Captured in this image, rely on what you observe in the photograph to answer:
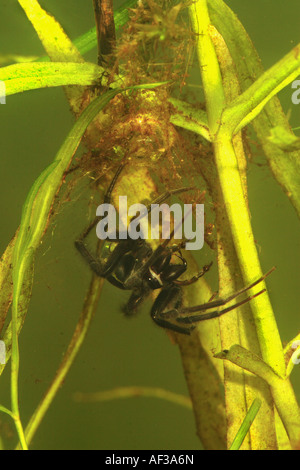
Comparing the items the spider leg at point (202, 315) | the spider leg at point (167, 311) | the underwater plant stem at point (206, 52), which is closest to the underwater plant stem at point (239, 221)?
the underwater plant stem at point (206, 52)

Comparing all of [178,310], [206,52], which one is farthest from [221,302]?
[206,52]

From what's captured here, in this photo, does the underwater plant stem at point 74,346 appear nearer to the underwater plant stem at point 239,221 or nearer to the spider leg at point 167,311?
the spider leg at point 167,311

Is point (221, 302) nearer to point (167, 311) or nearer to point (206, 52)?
point (167, 311)

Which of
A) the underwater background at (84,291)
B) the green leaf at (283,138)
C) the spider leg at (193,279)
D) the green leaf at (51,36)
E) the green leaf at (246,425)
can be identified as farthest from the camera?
the underwater background at (84,291)

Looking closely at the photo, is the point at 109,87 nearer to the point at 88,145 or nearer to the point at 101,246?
the point at 88,145

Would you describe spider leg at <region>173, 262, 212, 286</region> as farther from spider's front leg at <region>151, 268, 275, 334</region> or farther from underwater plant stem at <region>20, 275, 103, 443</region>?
underwater plant stem at <region>20, 275, 103, 443</region>
